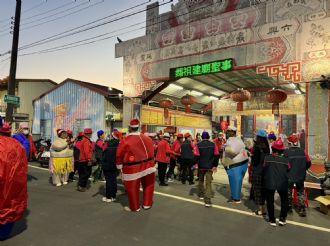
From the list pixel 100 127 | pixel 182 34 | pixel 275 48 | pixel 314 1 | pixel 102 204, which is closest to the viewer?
pixel 102 204

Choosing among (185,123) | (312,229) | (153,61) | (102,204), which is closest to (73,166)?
(102,204)

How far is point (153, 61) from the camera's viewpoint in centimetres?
1318

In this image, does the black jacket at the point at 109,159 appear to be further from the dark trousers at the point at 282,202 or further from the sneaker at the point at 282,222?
the sneaker at the point at 282,222

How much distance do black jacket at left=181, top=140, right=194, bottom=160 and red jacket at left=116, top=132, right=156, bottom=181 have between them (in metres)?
4.03

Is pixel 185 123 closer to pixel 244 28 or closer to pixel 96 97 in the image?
pixel 96 97

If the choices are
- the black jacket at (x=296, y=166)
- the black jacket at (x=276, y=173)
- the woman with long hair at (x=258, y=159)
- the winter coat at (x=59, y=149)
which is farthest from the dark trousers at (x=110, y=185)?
the black jacket at (x=296, y=166)

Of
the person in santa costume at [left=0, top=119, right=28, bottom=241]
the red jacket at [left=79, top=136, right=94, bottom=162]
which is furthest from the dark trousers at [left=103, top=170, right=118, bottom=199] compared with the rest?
the person in santa costume at [left=0, top=119, right=28, bottom=241]

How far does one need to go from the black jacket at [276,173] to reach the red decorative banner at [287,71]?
4.25 m

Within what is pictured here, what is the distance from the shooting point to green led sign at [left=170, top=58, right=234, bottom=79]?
35.7 feet

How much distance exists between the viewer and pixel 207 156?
7.52 metres

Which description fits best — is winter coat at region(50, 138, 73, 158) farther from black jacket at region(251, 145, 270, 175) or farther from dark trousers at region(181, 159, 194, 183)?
black jacket at region(251, 145, 270, 175)

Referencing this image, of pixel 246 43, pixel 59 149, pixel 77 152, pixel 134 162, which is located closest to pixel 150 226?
pixel 134 162

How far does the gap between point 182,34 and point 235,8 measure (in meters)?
2.29

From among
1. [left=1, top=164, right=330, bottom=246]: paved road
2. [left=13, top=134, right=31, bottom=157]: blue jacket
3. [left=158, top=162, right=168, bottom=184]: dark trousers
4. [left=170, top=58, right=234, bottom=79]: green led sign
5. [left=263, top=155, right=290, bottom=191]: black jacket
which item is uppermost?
[left=170, top=58, right=234, bottom=79]: green led sign
